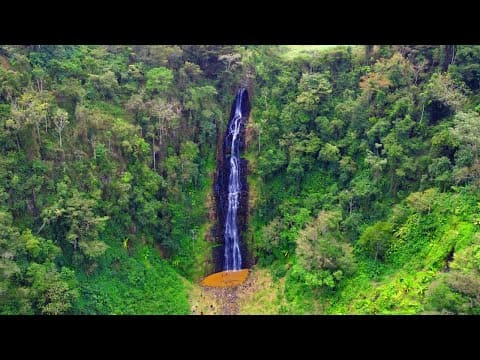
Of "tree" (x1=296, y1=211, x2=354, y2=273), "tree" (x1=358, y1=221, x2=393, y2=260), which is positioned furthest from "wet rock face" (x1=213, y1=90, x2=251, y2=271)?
"tree" (x1=358, y1=221, x2=393, y2=260)

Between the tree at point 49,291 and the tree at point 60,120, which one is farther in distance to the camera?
the tree at point 60,120

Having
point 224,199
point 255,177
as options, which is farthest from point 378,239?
point 224,199

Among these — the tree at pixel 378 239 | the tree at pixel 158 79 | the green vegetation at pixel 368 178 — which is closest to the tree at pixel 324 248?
the green vegetation at pixel 368 178

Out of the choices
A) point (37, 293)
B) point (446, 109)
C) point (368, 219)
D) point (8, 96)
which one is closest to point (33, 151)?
point (8, 96)

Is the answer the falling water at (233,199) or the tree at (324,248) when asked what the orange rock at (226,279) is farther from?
the tree at (324,248)

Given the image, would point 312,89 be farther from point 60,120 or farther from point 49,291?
point 49,291
